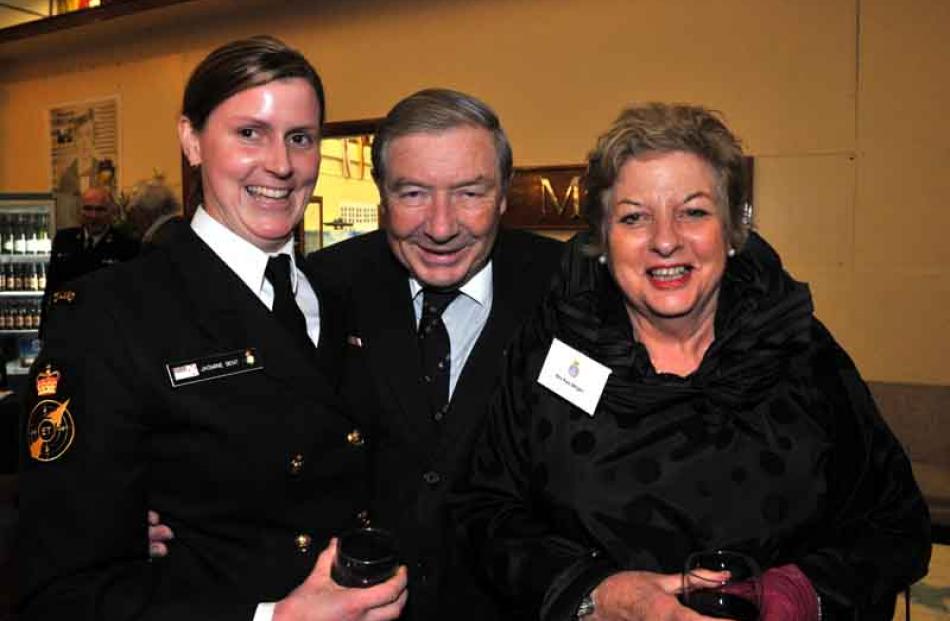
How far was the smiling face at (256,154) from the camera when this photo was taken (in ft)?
4.50

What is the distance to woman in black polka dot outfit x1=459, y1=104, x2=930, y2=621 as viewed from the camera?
4.78ft

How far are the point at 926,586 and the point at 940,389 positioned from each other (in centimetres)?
123

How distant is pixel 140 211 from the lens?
4711mm

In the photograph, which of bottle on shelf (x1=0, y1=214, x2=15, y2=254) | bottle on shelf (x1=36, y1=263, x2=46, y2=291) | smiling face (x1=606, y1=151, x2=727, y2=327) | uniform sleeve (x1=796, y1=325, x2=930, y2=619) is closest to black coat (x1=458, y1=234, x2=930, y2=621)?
uniform sleeve (x1=796, y1=325, x2=930, y2=619)

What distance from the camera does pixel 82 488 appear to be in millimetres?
1106

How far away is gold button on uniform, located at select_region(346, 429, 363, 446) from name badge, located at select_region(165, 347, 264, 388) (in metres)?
0.21

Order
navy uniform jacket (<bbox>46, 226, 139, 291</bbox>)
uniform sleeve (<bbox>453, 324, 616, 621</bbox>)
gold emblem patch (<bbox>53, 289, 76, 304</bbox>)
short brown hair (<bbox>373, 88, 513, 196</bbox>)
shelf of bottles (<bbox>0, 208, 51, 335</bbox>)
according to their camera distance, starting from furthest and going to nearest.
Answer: shelf of bottles (<bbox>0, 208, 51, 335</bbox>) → navy uniform jacket (<bbox>46, 226, 139, 291</bbox>) → short brown hair (<bbox>373, 88, 513, 196</bbox>) → uniform sleeve (<bbox>453, 324, 616, 621</bbox>) → gold emblem patch (<bbox>53, 289, 76, 304</bbox>)

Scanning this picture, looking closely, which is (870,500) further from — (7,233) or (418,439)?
(7,233)

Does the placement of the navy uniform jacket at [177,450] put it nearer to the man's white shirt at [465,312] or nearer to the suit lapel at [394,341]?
the suit lapel at [394,341]

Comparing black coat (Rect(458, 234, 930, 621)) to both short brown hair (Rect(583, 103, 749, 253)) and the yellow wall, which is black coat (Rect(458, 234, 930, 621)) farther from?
the yellow wall

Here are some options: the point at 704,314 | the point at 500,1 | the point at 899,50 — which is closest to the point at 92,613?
the point at 704,314

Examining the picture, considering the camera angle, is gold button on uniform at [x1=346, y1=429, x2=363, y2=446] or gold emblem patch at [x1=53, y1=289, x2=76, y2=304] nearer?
gold emblem patch at [x1=53, y1=289, x2=76, y2=304]

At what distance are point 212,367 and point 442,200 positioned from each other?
2.41ft

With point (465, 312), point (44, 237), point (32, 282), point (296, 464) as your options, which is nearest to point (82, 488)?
point (296, 464)
